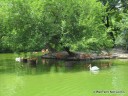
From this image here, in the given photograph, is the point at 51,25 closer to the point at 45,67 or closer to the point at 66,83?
the point at 45,67

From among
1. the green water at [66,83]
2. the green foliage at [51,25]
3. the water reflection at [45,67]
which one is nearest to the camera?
the green water at [66,83]

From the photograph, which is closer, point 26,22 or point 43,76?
point 43,76

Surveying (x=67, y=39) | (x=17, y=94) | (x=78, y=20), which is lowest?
(x=17, y=94)

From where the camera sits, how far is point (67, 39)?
24.3 metres

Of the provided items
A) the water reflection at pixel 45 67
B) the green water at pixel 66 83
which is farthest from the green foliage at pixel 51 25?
the green water at pixel 66 83

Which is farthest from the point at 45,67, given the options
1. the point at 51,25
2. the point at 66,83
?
the point at 66,83

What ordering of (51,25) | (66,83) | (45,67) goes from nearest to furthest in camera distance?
(66,83)
(45,67)
(51,25)

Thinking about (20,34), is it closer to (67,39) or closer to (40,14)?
(40,14)

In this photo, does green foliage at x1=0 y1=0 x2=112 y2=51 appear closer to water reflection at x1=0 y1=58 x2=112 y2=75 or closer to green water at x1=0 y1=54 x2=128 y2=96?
water reflection at x1=0 y1=58 x2=112 y2=75

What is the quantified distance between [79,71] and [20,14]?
22.6 feet

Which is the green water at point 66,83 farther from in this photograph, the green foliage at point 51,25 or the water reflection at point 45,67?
the green foliage at point 51,25

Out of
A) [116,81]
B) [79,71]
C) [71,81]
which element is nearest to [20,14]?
[79,71]

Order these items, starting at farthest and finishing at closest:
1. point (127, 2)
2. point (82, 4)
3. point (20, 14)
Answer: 1. point (127, 2)
2. point (82, 4)
3. point (20, 14)

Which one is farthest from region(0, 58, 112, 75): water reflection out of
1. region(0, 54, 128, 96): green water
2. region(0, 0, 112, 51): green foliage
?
region(0, 0, 112, 51): green foliage
